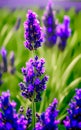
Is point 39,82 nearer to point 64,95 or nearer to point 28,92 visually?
point 28,92

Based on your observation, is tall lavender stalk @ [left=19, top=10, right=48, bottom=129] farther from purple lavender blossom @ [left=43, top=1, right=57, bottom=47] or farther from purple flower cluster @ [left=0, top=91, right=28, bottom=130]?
purple lavender blossom @ [left=43, top=1, right=57, bottom=47]

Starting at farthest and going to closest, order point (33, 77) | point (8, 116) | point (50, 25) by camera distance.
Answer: point (50, 25)
point (33, 77)
point (8, 116)

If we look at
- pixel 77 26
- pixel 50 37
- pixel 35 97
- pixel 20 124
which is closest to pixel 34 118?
pixel 35 97

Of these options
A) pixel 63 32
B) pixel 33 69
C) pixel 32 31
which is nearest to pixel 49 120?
pixel 33 69

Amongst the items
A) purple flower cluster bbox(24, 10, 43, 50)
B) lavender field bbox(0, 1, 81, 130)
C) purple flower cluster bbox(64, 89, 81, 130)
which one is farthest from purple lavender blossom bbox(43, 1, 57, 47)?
purple flower cluster bbox(64, 89, 81, 130)

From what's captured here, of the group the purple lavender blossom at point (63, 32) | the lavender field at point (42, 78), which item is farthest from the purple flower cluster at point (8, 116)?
the purple lavender blossom at point (63, 32)

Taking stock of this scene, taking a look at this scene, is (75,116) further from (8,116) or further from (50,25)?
(50,25)
